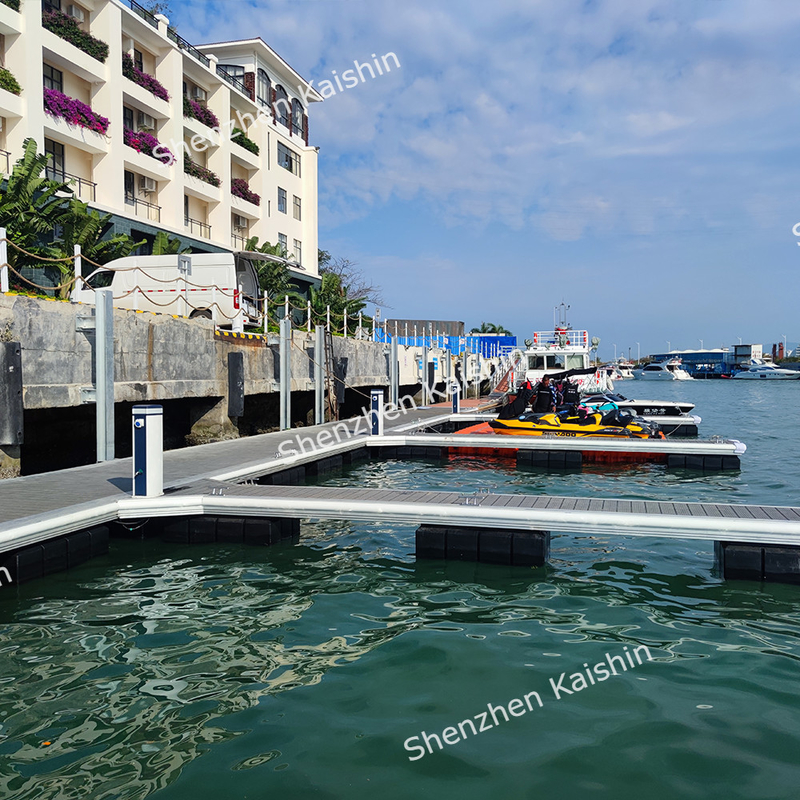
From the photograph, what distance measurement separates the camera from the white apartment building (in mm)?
22422

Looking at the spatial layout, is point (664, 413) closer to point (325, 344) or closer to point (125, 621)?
point (325, 344)

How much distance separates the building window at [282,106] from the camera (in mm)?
38281

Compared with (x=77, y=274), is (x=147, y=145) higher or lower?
higher

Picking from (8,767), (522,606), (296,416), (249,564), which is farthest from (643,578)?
(296,416)

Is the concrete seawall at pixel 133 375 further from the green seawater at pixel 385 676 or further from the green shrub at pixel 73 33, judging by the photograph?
the green shrub at pixel 73 33

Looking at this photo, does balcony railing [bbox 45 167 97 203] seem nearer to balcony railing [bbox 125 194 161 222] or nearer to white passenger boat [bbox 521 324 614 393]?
balcony railing [bbox 125 194 161 222]

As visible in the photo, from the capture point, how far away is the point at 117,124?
Result: 25.6m

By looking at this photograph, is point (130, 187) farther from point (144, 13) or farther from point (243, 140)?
point (243, 140)

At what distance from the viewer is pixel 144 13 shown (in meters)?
27.8

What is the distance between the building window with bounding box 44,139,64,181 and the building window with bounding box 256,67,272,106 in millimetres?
14711

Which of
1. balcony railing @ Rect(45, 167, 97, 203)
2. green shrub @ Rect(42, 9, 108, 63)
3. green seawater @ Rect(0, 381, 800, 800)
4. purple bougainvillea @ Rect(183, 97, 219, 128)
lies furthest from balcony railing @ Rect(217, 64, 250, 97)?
green seawater @ Rect(0, 381, 800, 800)

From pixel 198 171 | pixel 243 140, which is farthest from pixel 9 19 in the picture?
pixel 243 140

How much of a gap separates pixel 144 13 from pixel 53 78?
5999 millimetres

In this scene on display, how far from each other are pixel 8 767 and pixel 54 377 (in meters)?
8.12
